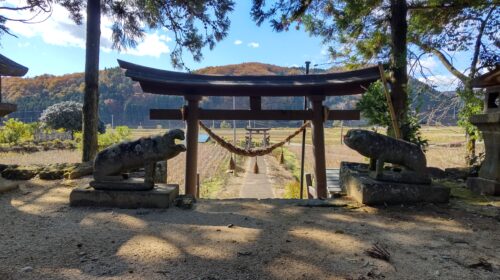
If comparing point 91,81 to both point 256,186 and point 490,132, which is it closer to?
point 256,186

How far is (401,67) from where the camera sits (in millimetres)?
7383

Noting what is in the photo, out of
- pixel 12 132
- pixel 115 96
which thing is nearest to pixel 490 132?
pixel 12 132

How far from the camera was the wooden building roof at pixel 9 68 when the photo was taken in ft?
19.2

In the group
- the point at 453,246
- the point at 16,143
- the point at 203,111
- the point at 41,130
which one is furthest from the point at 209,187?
the point at 41,130

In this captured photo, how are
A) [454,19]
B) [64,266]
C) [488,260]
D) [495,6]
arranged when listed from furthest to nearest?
[454,19] → [495,6] → [488,260] → [64,266]

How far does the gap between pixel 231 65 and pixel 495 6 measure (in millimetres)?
96931

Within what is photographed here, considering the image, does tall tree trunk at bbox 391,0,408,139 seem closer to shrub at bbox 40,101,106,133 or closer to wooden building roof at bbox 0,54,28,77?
wooden building roof at bbox 0,54,28,77

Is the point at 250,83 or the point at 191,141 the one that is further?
the point at 191,141

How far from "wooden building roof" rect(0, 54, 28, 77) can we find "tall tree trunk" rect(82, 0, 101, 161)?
201cm

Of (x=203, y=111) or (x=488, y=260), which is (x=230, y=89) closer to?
(x=203, y=111)

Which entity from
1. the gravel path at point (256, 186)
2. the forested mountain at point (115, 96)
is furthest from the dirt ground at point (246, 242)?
the forested mountain at point (115, 96)

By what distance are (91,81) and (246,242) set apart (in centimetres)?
670

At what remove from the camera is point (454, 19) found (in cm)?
812

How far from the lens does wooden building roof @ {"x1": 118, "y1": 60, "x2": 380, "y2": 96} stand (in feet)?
23.1
